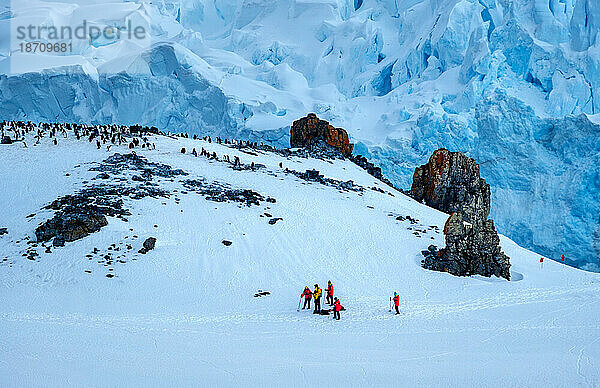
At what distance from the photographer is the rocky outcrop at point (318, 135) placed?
43094 millimetres

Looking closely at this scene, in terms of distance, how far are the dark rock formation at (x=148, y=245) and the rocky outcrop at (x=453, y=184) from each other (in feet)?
82.0

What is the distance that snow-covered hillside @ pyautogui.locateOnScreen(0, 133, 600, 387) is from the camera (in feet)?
26.0

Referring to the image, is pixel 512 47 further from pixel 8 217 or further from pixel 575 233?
pixel 8 217

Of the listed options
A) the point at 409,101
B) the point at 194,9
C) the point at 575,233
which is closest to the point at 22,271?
the point at 575,233

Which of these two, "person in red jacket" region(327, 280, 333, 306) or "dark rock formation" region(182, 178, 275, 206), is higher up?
"dark rock formation" region(182, 178, 275, 206)

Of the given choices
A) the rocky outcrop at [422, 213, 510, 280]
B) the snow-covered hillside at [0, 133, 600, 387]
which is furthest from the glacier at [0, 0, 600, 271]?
the rocky outcrop at [422, 213, 510, 280]

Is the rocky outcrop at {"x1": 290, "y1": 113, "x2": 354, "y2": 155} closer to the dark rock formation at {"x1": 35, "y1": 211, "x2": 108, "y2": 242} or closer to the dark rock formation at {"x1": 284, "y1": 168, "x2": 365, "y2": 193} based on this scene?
the dark rock formation at {"x1": 284, "y1": 168, "x2": 365, "y2": 193}

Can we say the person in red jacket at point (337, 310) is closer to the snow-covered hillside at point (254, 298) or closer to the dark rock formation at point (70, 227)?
the snow-covered hillside at point (254, 298)

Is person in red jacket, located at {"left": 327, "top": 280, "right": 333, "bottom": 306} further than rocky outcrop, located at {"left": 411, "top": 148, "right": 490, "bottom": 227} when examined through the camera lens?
No

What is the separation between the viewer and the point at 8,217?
18.1 meters

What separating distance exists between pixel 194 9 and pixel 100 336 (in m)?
95.8

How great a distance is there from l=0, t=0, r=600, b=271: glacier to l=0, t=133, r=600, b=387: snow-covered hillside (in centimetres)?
2267

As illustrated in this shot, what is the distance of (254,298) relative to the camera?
47.6ft

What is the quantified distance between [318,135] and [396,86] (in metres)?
26.4
